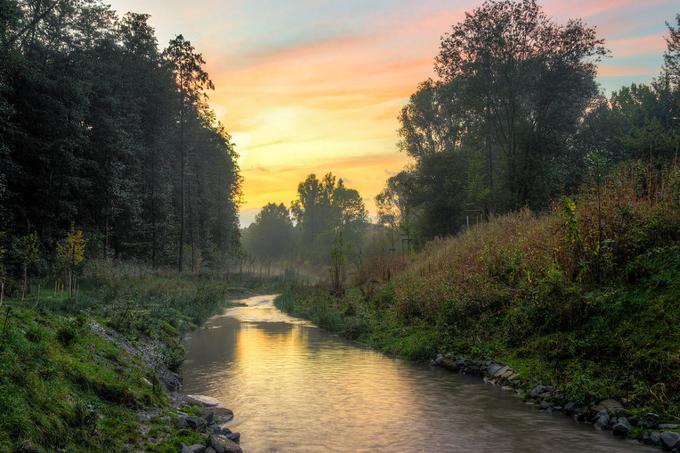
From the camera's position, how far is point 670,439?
26.6 ft

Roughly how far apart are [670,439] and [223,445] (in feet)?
23.8

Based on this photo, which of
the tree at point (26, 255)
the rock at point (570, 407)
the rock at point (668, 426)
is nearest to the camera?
the rock at point (668, 426)

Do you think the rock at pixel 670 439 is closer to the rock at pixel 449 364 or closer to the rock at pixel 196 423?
the rock at pixel 449 364

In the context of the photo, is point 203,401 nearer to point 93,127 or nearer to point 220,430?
point 220,430

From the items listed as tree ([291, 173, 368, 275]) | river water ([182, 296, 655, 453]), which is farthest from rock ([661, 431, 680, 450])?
tree ([291, 173, 368, 275])

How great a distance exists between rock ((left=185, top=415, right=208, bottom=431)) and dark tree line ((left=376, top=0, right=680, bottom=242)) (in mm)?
32752

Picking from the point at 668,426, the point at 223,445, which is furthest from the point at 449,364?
the point at 223,445

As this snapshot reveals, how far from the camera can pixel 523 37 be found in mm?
39812

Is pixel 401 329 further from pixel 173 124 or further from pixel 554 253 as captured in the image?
pixel 173 124

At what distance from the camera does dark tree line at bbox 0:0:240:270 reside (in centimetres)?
3375

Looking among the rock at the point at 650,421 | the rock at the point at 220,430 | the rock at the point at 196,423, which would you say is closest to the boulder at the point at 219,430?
the rock at the point at 220,430

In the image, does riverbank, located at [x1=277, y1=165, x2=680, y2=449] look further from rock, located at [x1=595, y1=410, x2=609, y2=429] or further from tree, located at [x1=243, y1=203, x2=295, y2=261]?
tree, located at [x1=243, y1=203, x2=295, y2=261]

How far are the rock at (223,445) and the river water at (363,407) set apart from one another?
0.52 metres

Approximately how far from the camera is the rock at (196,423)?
8.92 meters
